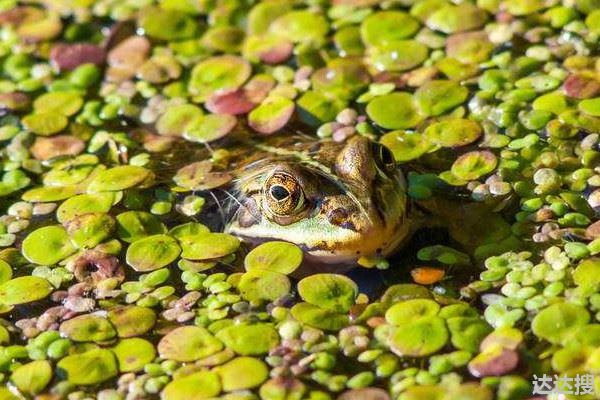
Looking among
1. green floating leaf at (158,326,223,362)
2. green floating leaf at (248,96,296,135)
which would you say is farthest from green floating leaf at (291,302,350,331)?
green floating leaf at (248,96,296,135)

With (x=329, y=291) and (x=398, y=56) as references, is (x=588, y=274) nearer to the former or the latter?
(x=329, y=291)

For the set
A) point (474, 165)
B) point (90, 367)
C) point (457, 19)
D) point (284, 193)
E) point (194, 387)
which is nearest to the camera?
point (194, 387)

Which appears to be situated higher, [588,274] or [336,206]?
[336,206]

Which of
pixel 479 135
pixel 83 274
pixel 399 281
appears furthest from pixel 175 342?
pixel 479 135

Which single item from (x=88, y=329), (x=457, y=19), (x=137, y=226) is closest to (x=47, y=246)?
(x=137, y=226)

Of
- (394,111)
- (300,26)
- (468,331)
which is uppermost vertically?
(300,26)

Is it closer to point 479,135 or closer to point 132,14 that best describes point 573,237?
point 479,135
